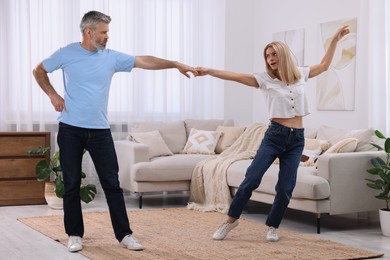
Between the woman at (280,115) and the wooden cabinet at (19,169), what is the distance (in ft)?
8.90

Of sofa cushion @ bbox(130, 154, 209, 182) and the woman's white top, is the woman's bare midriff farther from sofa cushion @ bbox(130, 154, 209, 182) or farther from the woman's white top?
sofa cushion @ bbox(130, 154, 209, 182)

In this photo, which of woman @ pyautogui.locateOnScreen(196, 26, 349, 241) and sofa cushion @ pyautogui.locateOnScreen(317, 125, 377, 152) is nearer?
woman @ pyautogui.locateOnScreen(196, 26, 349, 241)

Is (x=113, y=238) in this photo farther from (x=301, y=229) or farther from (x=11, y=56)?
(x=11, y=56)

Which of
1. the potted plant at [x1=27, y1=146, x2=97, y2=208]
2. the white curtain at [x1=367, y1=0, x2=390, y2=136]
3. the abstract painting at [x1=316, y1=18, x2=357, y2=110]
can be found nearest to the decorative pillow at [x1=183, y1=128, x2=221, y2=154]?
the abstract painting at [x1=316, y1=18, x2=357, y2=110]

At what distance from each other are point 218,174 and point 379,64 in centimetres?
173

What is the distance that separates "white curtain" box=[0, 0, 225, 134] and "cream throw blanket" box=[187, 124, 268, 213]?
4.11ft

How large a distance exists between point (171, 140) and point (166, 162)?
0.77 metres

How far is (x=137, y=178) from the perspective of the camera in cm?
669

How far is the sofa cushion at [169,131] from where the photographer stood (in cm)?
747

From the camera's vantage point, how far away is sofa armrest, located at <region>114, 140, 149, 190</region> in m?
6.81

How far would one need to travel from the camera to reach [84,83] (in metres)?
4.41

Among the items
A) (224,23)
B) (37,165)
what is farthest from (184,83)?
(37,165)

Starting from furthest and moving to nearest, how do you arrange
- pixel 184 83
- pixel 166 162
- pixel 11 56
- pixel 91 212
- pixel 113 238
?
pixel 184 83 → pixel 11 56 → pixel 166 162 → pixel 91 212 → pixel 113 238

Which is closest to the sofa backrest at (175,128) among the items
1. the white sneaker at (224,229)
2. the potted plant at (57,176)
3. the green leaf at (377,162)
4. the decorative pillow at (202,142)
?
the decorative pillow at (202,142)
